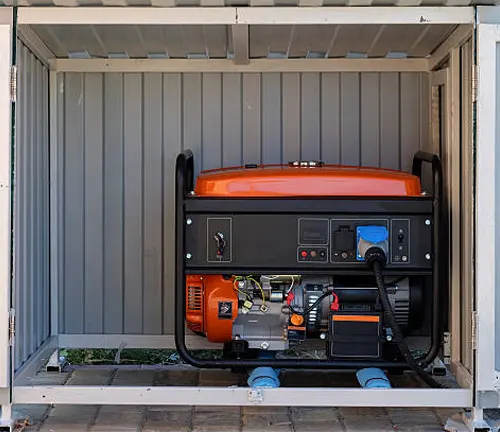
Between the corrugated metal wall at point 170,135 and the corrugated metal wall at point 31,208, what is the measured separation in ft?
0.66

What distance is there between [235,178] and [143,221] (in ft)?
3.44

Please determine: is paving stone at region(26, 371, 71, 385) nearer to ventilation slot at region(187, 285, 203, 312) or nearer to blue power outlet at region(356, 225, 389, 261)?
ventilation slot at region(187, 285, 203, 312)

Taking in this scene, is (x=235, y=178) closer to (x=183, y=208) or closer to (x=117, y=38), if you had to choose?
(x=183, y=208)

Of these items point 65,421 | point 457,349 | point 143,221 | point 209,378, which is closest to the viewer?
point 65,421

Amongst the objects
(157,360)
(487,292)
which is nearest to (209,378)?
(157,360)

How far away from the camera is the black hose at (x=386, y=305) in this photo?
332cm

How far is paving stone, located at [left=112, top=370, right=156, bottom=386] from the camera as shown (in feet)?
13.4

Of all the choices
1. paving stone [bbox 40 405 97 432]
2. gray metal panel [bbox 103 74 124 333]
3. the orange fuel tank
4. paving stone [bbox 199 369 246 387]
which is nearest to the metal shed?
gray metal panel [bbox 103 74 124 333]

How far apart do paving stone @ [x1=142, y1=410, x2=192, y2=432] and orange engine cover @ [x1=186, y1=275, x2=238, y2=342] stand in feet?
1.33

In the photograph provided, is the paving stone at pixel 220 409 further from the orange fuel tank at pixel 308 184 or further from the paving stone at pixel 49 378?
the orange fuel tank at pixel 308 184

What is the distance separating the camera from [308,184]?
11.7ft

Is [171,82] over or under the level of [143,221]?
over

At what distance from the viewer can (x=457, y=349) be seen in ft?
12.6

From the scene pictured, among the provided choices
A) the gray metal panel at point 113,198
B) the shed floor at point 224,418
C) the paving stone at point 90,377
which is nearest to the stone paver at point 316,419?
the shed floor at point 224,418
